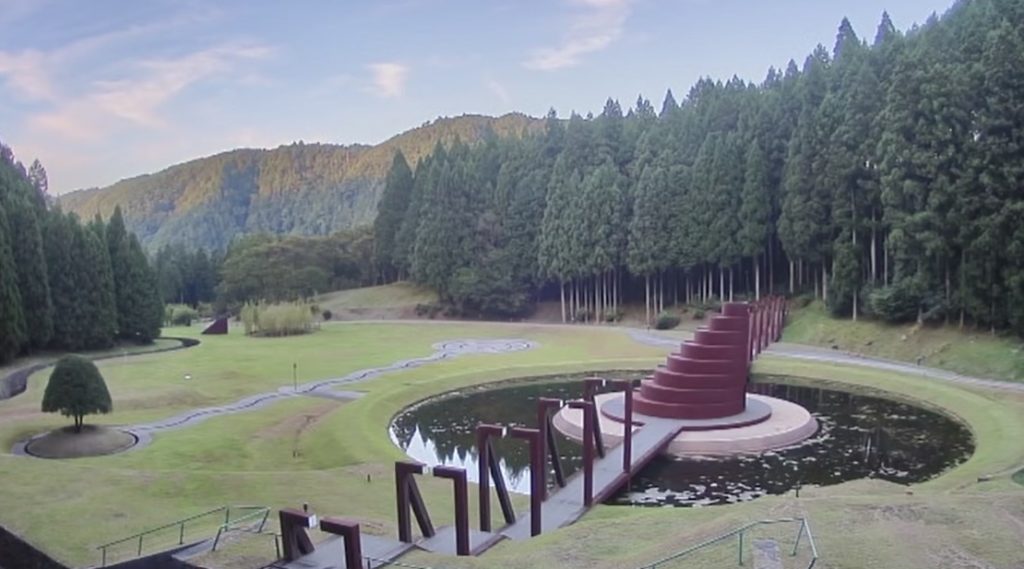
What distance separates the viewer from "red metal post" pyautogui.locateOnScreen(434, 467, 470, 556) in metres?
11.5

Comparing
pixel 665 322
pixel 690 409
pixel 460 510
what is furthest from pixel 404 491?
pixel 665 322

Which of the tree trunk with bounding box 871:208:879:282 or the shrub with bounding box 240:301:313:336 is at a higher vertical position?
the tree trunk with bounding box 871:208:879:282

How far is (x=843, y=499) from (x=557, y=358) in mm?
27961

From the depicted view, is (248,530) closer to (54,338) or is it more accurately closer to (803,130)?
(54,338)

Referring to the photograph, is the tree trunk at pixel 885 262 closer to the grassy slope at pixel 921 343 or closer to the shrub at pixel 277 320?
the grassy slope at pixel 921 343

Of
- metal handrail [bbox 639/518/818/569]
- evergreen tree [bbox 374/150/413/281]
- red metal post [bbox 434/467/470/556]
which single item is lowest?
red metal post [bbox 434/467/470/556]

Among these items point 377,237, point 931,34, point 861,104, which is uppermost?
point 931,34

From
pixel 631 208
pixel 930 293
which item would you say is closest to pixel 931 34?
pixel 930 293

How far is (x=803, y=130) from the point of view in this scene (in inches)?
1756

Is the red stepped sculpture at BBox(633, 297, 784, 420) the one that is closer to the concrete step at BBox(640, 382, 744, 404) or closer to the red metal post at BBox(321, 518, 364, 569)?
the concrete step at BBox(640, 382, 744, 404)

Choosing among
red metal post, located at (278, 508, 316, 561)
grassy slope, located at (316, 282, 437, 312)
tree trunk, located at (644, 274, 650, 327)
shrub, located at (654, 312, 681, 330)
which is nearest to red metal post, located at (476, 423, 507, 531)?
red metal post, located at (278, 508, 316, 561)

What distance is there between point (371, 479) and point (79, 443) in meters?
9.33

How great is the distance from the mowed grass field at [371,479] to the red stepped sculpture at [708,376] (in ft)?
20.8

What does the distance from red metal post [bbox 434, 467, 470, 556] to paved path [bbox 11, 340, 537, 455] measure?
1316 cm
